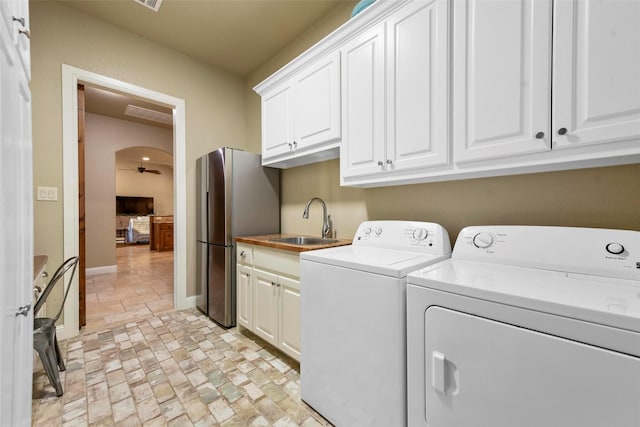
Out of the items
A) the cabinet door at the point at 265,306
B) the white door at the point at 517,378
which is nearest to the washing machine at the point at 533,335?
the white door at the point at 517,378

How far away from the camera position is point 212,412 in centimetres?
140

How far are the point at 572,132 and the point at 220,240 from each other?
2.43 meters

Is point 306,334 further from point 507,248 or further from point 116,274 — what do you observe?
point 116,274

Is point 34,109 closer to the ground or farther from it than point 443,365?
farther from it

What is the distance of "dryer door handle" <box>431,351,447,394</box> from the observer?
893 mm

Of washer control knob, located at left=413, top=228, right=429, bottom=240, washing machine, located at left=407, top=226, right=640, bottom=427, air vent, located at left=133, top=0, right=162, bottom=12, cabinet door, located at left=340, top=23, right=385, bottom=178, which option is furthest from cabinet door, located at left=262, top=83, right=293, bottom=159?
washing machine, located at left=407, top=226, right=640, bottom=427

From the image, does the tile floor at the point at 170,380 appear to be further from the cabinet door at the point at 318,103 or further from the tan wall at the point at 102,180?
the tan wall at the point at 102,180

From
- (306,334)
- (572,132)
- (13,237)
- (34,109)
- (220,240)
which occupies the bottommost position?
(306,334)

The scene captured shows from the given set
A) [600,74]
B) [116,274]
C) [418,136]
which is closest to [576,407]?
[600,74]

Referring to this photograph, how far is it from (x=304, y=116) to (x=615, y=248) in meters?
1.84

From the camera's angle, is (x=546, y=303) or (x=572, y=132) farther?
(x=572, y=132)

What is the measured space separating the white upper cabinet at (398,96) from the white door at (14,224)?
145cm

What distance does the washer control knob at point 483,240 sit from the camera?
4.05ft

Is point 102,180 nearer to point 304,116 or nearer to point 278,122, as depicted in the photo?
point 278,122
